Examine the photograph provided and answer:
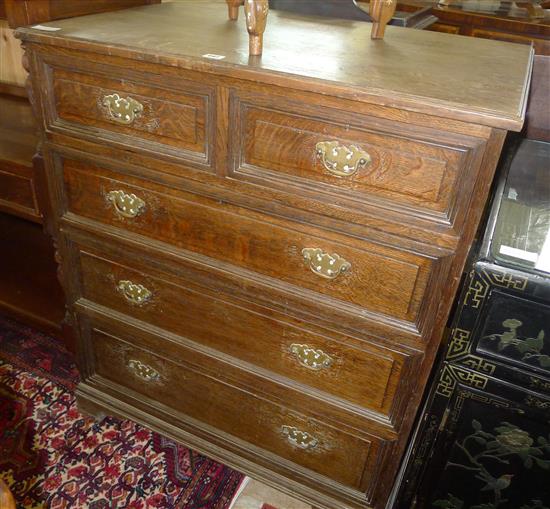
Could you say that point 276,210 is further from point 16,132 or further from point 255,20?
point 16,132

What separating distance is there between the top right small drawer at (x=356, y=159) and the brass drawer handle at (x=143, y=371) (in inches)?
27.6

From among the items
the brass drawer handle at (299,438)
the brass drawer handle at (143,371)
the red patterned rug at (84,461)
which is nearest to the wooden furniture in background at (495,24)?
the brass drawer handle at (299,438)

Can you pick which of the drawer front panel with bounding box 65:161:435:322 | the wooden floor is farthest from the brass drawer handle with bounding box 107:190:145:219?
the wooden floor

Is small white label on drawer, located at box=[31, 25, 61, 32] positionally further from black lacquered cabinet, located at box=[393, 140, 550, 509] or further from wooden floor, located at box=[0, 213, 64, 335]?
wooden floor, located at box=[0, 213, 64, 335]

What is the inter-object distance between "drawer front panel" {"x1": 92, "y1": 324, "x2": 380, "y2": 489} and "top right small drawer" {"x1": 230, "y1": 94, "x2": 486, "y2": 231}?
Answer: 586 mm

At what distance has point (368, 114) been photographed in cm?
80

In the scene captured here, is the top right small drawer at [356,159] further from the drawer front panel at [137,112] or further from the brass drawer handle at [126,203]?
the brass drawer handle at [126,203]

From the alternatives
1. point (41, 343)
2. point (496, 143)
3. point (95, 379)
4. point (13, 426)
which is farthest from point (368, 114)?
point (41, 343)

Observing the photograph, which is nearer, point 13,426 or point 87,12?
point 87,12

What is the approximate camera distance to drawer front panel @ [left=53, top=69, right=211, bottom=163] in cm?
96

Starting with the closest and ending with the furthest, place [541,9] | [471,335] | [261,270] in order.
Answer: [471,335] < [261,270] < [541,9]

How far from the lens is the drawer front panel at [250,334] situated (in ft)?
3.48

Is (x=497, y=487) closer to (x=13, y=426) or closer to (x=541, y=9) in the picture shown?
(x=13, y=426)

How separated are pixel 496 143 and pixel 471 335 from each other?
1.25ft
